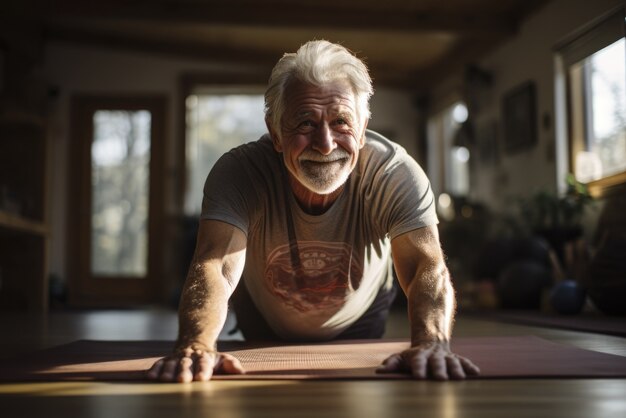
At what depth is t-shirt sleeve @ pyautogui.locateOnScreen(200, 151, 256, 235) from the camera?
2.06m

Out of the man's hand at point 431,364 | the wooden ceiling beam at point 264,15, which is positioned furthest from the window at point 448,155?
the man's hand at point 431,364

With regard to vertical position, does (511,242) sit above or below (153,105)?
below

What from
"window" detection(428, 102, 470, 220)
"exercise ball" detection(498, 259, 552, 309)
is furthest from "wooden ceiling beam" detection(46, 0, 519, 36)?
"exercise ball" detection(498, 259, 552, 309)

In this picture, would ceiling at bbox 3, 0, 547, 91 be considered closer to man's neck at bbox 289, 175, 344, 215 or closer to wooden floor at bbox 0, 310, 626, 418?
man's neck at bbox 289, 175, 344, 215

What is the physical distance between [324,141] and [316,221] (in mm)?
358

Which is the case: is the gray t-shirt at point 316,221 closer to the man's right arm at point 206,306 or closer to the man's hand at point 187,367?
the man's right arm at point 206,306

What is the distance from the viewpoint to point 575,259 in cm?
546

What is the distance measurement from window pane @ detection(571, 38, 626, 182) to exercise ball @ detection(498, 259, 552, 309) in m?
0.80

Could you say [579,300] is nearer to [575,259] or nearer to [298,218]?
[575,259]

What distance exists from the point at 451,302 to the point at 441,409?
633mm

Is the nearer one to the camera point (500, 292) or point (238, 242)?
point (238, 242)

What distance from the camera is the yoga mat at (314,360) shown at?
1.81 meters

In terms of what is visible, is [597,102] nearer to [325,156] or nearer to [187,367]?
[325,156]

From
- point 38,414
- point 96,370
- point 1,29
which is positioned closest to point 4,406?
point 38,414
